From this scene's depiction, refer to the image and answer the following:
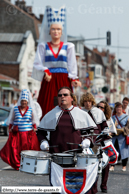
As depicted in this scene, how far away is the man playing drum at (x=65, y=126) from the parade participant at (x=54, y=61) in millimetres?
4242

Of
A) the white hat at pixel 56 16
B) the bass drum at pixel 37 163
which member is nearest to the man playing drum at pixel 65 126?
the bass drum at pixel 37 163

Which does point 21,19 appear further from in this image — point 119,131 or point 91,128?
point 91,128

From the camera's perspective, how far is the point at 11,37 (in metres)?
56.8

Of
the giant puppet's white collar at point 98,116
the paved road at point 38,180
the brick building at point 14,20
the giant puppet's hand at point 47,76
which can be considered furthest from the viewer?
the brick building at point 14,20

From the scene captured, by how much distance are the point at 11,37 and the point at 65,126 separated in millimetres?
51500

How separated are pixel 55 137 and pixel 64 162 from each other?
0.46 meters

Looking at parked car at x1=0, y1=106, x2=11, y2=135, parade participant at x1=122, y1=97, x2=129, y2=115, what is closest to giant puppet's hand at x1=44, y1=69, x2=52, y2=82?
parade participant at x1=122, y1=97, x2=129, y2=115

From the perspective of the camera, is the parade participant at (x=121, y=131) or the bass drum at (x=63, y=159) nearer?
the bass drum at (x=63, y=159)

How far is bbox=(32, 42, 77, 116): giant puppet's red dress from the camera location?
1055 cm

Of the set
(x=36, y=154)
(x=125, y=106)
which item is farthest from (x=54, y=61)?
(x=125, y=106)

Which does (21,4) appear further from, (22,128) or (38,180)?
(38,180)

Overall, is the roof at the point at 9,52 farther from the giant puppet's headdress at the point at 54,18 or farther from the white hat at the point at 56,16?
A: the white hat at the point at 56,16

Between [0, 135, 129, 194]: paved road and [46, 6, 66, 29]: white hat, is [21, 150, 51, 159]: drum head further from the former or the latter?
[46, 6, 66, 29]: white hat

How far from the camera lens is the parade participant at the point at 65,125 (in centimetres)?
611
